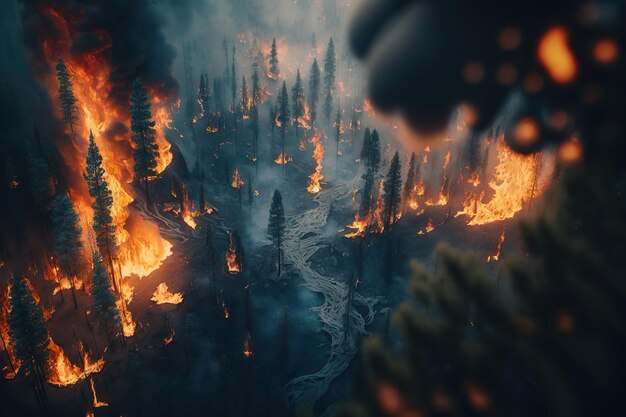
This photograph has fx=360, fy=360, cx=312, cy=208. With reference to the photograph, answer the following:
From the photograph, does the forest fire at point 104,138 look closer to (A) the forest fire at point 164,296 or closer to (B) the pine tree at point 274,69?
(A) the forest fire at point 164,296

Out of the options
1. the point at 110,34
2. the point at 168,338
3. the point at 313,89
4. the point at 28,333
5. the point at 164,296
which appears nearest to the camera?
the point at 28,333

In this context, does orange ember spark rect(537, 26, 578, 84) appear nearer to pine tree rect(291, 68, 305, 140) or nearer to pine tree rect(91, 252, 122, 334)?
pine tree rect(91, 252, 122, 334)

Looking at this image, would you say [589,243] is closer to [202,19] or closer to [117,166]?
[117,166]

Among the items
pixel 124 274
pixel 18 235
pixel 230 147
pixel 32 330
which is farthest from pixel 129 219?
pixel 230 147

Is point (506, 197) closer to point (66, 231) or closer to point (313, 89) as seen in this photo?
point (313, 89)

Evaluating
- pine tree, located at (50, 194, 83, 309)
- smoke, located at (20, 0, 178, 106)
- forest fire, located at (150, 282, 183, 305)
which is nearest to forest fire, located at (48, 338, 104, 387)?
forest fire, located at (150, 282, 183, 305)

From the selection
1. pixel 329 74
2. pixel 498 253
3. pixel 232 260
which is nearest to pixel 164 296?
pixel 232 260
